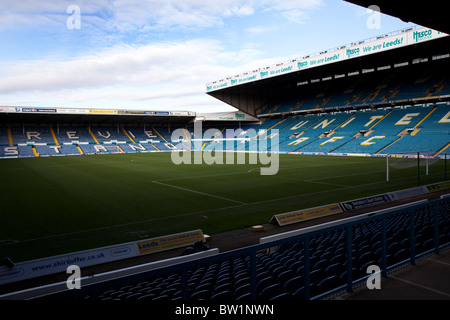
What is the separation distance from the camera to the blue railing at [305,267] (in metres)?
3.51

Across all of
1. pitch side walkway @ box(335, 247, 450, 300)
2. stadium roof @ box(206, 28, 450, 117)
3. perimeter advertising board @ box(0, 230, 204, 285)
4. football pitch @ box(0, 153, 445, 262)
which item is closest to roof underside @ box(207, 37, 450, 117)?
stadium roof @ box(206, 28, 450, 117)

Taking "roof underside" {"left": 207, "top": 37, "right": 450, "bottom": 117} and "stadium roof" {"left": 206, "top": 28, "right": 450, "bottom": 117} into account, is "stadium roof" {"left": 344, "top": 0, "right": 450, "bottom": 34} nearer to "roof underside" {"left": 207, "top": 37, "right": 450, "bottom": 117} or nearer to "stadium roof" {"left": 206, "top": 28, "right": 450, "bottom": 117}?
"stadium roof" {"left": 206, "top": 28, "right": 450, "bottom": 117}

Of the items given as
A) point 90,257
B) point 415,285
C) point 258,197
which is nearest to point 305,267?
point 415,285

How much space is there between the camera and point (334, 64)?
4481 centimetres

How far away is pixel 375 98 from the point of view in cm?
5031

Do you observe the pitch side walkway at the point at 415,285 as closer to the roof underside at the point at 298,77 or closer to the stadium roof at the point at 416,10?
the stadium roof at the point at 416,10

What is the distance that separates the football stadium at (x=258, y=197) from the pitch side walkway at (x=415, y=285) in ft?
0.38

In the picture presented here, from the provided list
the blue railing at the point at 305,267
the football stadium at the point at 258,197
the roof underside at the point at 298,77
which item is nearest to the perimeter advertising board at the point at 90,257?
the football stadium at the point at 258,197

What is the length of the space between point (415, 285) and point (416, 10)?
6.01 m

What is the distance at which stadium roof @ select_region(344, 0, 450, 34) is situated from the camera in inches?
271

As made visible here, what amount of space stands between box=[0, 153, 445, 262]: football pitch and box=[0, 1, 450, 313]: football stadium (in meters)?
0.11

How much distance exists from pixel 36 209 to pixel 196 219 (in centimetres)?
797

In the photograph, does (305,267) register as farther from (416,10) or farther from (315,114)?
(315,114)
